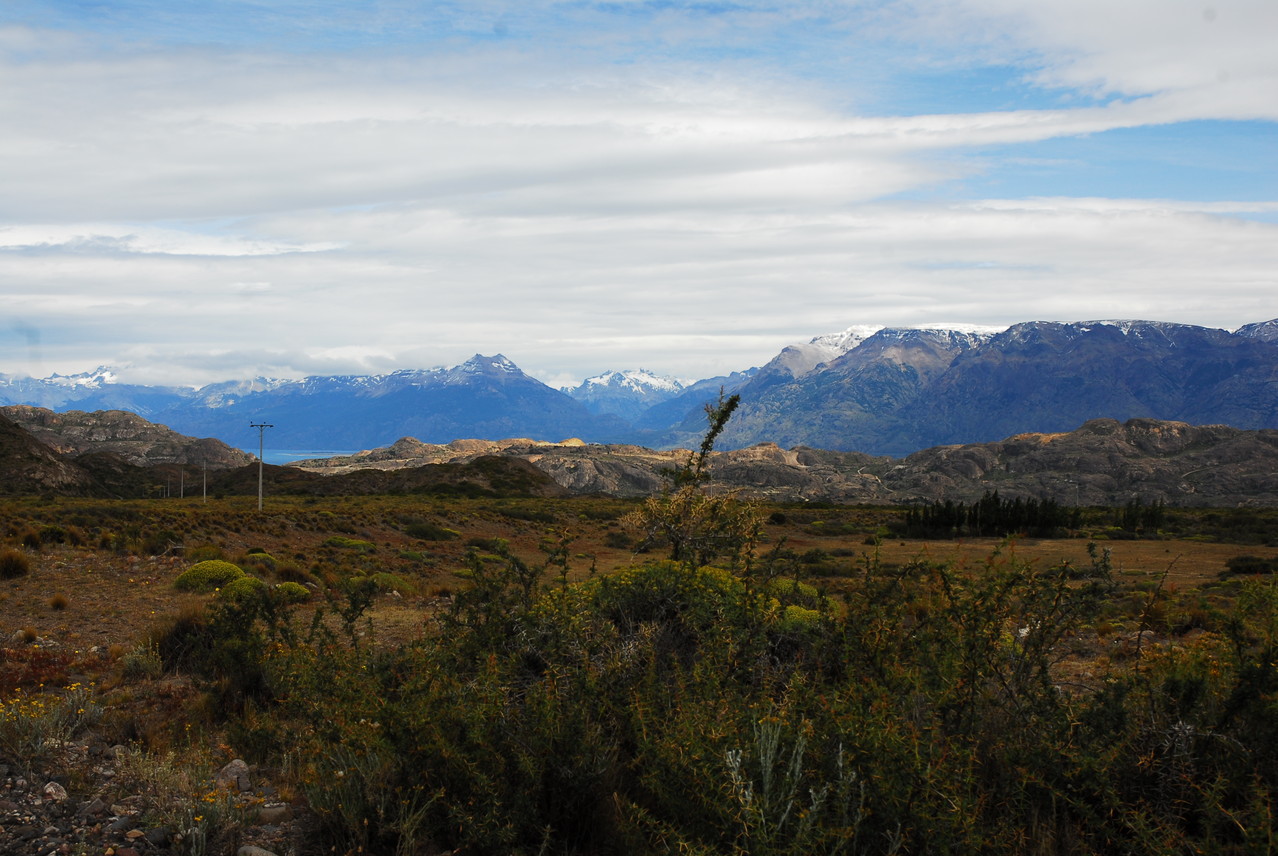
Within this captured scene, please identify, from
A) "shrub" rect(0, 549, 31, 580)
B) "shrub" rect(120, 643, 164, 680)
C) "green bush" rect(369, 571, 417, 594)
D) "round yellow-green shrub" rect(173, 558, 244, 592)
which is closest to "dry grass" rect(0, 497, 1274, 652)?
"shrub" rect(0, 549, 31, 580)

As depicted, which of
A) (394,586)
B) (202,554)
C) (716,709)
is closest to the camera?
(716,709)

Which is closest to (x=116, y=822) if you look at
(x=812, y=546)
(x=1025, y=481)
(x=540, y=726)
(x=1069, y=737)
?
(x=540, y=726)

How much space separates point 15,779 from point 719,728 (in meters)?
6.15

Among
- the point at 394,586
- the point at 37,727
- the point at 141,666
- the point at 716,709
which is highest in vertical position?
the point at 716,709

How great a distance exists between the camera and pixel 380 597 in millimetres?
20781

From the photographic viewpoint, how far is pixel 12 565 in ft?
61.1

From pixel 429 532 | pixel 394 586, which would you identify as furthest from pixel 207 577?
pixel 429 532

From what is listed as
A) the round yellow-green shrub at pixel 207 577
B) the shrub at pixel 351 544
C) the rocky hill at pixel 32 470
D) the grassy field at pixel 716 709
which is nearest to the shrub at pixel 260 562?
the round yellow-green shrub at pixel 207 577

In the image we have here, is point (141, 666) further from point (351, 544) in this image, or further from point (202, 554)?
point (351, 544)

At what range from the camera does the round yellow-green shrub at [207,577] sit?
1822 centimetres

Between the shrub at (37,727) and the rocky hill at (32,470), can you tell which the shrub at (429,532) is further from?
the rocky hill at (32,470)

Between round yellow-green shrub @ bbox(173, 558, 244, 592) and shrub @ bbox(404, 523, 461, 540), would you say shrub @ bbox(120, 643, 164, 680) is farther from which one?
shrub @ bbox(404, 523, 461, 540)

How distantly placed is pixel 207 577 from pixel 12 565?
4658 millimetres

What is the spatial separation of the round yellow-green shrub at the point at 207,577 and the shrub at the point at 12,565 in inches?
138
